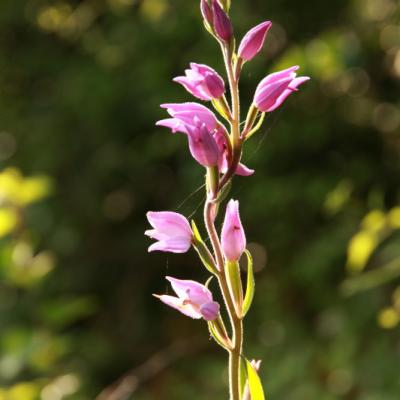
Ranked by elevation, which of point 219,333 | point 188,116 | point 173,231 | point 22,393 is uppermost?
point 188,116

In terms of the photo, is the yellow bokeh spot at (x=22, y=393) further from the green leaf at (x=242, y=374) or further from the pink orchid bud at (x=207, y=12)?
the pink orchid bud at (x=207, y=12)

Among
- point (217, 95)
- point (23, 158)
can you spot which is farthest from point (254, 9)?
point (217, 95)

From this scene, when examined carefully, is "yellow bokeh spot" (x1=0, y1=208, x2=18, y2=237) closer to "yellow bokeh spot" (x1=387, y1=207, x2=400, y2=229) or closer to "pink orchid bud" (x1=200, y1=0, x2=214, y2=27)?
"yellow bokeh spot" (x1=387, y1=207, x2=400, y2=229)

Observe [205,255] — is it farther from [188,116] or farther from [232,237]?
[188,116]

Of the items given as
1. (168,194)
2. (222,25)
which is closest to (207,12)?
(222,25)

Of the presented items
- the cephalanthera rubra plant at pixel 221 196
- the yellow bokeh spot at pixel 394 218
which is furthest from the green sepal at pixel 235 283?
the yellow bokeh spot at pixel 394 218

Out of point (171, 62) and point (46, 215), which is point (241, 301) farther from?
point (46, 215)
